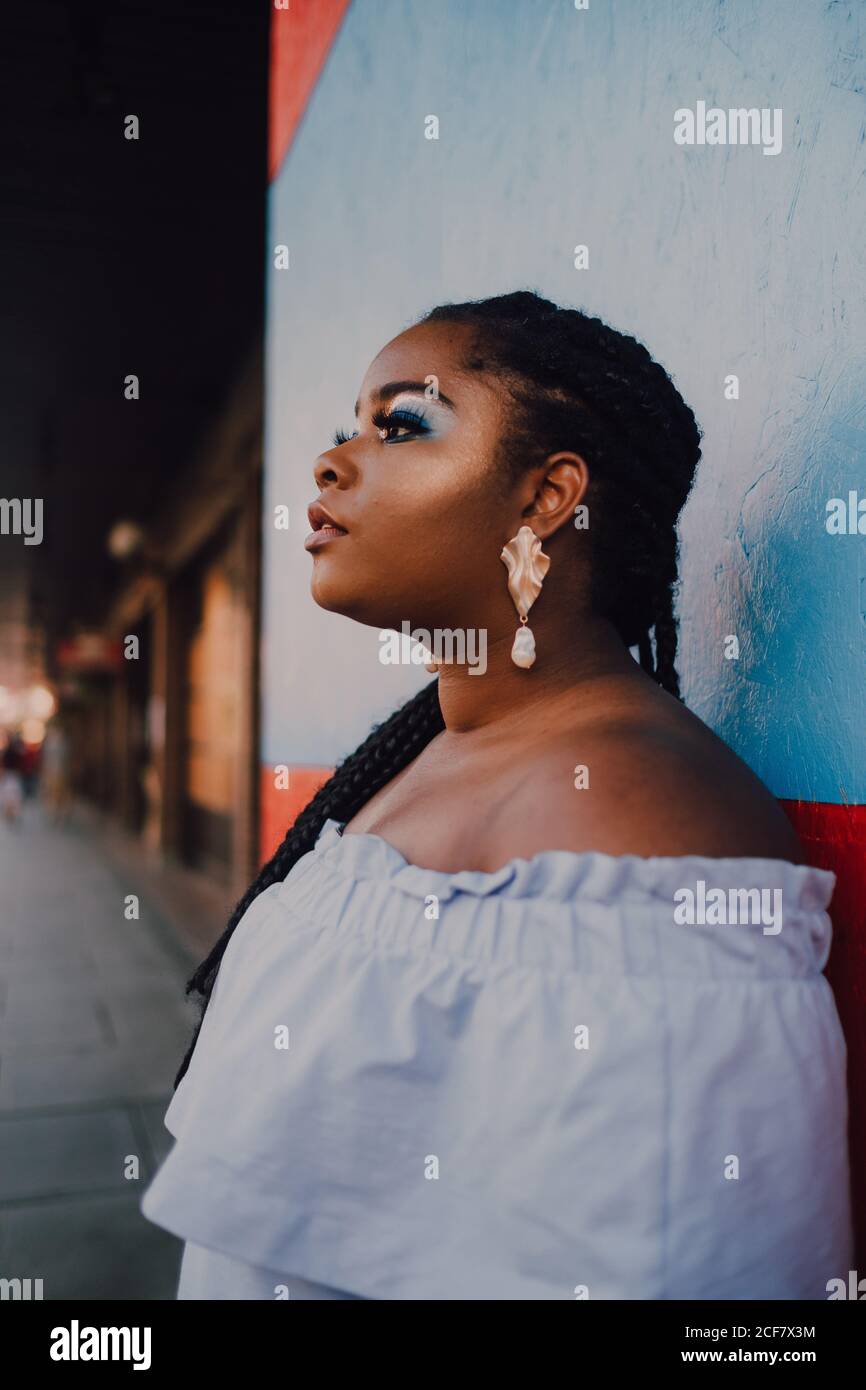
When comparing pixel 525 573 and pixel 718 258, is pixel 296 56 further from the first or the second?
pixel 525 573

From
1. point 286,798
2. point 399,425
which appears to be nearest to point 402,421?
point 399,425

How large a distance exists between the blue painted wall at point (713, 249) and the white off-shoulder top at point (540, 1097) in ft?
1.11

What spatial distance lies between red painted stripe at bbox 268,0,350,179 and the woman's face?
6.59ft

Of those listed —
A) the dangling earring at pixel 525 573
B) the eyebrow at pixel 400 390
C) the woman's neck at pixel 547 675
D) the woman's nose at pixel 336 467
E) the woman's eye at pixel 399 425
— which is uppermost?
the eyebrow at pixel 400 390

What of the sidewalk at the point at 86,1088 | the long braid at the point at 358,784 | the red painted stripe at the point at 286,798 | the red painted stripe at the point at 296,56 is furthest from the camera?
the red painted stripe at the point at 296,56

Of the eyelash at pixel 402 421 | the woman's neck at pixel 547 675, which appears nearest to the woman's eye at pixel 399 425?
the eyelash at pixel 402 421

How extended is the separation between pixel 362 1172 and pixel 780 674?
71cm

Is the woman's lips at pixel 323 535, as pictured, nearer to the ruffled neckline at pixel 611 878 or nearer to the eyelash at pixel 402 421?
the eyelash at pixel 402 421

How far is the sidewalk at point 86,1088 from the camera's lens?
8.07 feet

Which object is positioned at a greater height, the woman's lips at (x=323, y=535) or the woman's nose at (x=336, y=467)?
the woman's nose at (x=336, y=467)

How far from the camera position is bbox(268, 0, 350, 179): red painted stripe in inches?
102

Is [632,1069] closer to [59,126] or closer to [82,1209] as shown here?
[82,1209]

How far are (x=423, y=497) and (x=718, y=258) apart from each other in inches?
21.7
